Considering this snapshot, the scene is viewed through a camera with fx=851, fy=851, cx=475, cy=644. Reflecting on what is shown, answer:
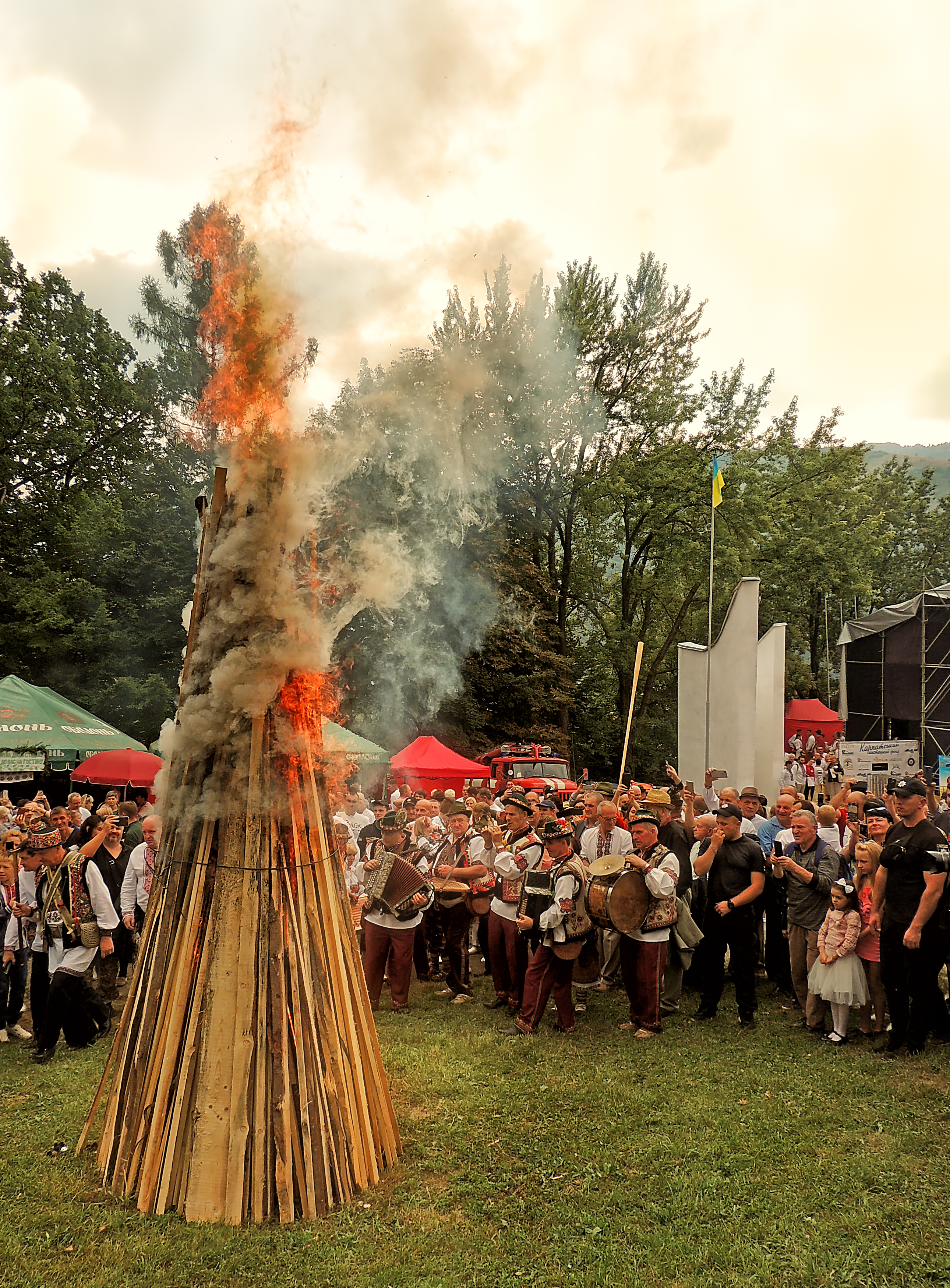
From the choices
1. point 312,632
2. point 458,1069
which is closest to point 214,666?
point 312,632

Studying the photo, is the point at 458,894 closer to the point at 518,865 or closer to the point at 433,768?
the point at 518,865

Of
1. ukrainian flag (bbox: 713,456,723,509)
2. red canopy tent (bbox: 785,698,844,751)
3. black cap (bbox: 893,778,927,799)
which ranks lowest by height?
black cap (bbox: 893,778,927,799)

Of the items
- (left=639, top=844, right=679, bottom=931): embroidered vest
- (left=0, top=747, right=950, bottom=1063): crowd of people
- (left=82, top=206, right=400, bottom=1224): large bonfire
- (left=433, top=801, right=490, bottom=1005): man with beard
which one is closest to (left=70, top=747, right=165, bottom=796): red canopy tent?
(left=0, top=747, right=950, bottom=1063): crowd of people

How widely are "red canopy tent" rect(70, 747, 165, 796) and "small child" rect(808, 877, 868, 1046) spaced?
40.9ft

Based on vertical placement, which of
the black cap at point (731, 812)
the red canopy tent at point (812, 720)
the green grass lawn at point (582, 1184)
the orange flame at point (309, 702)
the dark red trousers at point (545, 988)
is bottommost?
the green grass lawn at point (582, 1184)

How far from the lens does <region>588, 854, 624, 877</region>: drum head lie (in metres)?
7.50

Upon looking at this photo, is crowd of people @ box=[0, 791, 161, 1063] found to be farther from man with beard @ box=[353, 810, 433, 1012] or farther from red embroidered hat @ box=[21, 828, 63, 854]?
man with beard @ box=[353, 810, 433, 1012]

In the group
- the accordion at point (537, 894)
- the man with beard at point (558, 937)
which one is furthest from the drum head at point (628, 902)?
the accordion at point (537, 894)

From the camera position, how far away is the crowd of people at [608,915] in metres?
6.81

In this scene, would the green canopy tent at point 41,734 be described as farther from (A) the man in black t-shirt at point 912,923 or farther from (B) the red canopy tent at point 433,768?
(A) the man in black t-shirt at point 912,923

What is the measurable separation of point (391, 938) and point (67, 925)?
2.86m

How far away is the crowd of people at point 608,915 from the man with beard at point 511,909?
0.02 meters

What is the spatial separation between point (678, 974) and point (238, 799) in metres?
5.41

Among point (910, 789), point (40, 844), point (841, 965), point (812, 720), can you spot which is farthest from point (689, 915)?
point (812, 720)
